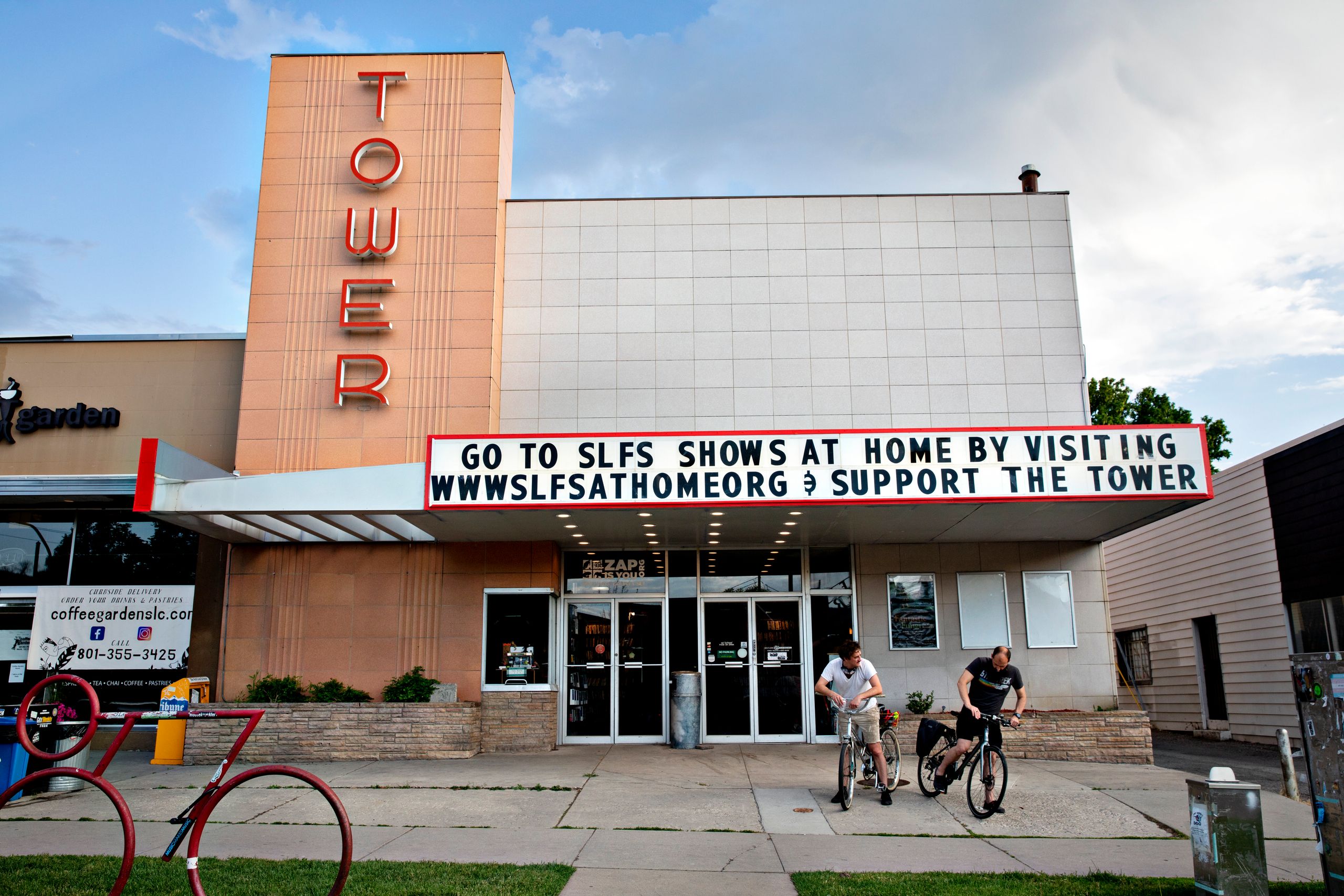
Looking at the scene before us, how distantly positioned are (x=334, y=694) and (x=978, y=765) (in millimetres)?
9756

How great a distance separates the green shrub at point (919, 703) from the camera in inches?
598

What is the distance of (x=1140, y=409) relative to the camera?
3753 centimetres

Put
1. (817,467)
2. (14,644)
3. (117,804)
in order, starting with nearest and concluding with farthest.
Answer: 1. (117,804)
2. (817,467)
3. (14,644)

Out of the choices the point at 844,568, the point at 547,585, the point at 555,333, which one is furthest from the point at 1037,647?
the point at 555,333

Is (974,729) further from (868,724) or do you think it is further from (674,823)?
(674,823)

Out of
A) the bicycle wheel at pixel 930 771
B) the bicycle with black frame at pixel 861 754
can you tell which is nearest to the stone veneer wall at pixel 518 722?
the bicycle with black frame at pixel 861 754

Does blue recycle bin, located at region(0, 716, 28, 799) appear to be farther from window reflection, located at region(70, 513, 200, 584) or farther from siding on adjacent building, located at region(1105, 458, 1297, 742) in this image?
siding on adjacent building, located at region(1105, 458, 1297, 742)

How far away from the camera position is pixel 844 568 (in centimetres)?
1673

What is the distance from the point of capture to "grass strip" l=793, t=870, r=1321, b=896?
22.9 ft

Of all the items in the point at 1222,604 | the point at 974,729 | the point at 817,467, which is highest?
the point at 817,467

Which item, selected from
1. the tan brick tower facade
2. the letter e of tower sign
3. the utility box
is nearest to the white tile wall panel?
the tan brick tower facade

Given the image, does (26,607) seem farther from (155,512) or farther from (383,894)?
(383,894)

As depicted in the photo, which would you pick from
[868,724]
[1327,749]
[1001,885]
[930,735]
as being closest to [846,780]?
[868,724]

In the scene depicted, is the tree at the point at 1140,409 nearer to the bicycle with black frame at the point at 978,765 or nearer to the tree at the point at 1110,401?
the tree at the point at 1110,401
